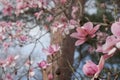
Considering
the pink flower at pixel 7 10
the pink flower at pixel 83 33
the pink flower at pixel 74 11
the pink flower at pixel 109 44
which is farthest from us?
the pink flower at pixel 7 10

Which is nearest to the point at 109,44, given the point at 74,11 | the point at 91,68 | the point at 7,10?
the point at 91,68

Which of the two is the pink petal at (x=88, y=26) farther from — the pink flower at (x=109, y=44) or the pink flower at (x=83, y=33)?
the pink flower at (x=109, y=44)

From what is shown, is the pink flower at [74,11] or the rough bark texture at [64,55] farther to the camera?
the pink flower at [74,11]

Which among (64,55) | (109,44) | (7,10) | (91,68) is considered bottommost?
(64,55)

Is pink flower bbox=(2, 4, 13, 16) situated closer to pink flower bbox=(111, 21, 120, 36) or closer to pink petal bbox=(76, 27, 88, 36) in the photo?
pink petal bbox=(76, 27, 88, 36)

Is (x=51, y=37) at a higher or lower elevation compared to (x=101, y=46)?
lower

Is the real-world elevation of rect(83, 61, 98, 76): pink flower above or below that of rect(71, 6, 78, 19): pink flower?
above

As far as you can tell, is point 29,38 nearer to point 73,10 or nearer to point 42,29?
point 42,29

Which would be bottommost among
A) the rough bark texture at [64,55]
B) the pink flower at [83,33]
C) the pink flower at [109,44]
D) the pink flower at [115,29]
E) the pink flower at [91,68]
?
the rough bark texture at [64,55]

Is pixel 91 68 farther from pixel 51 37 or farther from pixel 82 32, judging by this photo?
pixel 51 37

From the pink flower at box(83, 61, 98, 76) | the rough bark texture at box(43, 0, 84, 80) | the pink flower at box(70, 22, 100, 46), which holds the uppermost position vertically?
the pink flower at box(70, 22, 100, 46)

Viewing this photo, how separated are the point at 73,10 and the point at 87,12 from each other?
253cm

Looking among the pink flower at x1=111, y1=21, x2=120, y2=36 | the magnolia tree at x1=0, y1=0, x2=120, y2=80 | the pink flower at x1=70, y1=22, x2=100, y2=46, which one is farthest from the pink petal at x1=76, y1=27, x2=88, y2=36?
the magnolia tree at x1=0, y1=0, x2=120, y2=80

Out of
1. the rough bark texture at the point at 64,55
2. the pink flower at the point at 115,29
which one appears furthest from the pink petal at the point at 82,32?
the rough bark texture at the point at 64,55
